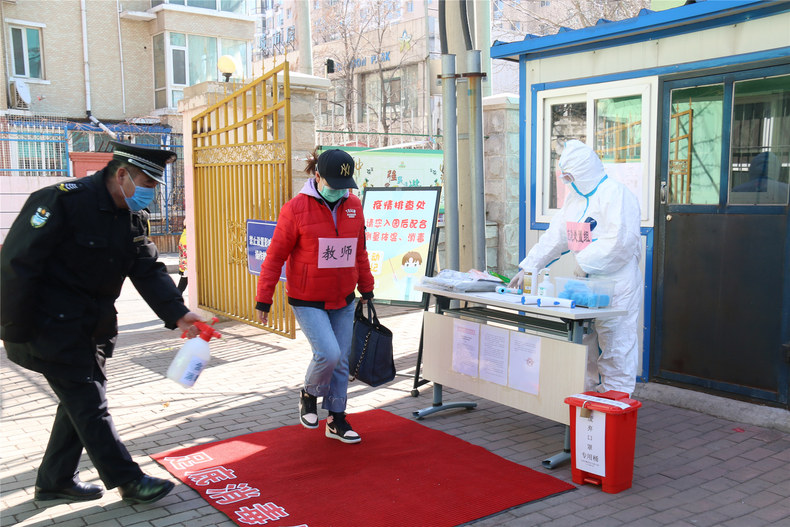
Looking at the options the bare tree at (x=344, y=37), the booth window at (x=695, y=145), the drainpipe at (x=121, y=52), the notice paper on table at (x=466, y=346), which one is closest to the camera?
the notice paper on table at (x=466, y=346)

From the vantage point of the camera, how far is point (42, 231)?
3.49 metres

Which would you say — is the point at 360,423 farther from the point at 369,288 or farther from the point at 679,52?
the point at 679,52

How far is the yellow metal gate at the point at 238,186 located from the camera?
7.47m

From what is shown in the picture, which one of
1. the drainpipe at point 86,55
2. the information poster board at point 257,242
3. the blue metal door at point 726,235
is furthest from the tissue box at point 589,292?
the drainpipe at point 86,55

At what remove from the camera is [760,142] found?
17.3ft

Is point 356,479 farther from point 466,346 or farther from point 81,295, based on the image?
point 81,295

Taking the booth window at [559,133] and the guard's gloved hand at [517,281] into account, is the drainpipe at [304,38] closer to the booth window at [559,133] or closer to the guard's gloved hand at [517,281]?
the booth window at [559,133]

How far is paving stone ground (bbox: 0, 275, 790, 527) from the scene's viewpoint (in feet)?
12.7

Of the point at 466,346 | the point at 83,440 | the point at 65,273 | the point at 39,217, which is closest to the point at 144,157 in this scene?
the point at 39,217

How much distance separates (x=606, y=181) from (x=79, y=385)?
3.66m

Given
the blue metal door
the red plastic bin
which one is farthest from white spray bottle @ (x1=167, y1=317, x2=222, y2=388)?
the blue metal door

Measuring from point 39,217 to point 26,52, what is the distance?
22.7 m

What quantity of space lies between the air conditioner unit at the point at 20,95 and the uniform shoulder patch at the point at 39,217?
21.4 meters

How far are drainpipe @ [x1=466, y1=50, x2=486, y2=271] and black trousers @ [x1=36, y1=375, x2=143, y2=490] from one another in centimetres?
329
